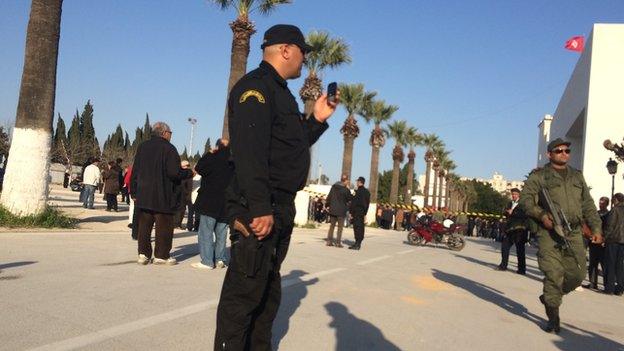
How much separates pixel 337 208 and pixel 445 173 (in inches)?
2747

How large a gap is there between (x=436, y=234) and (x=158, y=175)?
46.2 feet

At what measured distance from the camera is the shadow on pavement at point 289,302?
4714mm

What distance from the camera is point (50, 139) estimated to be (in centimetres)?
1096

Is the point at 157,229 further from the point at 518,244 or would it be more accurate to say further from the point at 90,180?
the point at 90,180

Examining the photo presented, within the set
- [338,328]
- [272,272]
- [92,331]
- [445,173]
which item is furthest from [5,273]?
[445,173]

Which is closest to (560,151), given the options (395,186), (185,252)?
(185,252)

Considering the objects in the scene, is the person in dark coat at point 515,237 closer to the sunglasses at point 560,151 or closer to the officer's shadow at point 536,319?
the officer's shadow at point 536,319

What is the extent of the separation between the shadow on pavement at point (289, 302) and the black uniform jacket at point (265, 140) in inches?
67.5

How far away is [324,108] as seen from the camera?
11.5 feet

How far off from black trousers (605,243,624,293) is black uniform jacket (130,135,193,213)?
753 cm

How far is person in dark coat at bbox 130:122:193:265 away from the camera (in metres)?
7.65

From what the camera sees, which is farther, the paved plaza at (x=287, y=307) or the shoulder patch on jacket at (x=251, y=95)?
the paved plaza at (x=287, y=307)

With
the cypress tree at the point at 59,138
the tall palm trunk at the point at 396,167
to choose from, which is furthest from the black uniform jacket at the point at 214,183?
the cypress tree at the point at 59,138

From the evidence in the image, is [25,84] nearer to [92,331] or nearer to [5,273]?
[5,273]
